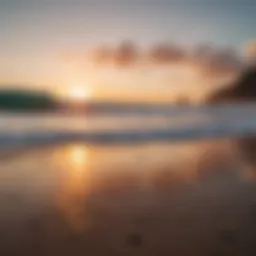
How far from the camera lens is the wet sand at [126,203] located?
75.6 inches

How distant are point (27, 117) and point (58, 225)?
257 centimetres

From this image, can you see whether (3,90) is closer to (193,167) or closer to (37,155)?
(37,155)

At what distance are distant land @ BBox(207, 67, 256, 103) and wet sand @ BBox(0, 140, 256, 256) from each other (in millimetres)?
611

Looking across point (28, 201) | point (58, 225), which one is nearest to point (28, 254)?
point (58, 225)

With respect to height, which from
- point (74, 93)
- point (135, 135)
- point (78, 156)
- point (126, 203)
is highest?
point (74, 93)

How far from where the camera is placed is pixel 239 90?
156 inches

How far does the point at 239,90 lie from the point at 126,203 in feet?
6.88

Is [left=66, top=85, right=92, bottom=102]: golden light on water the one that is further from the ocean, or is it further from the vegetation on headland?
the ocean

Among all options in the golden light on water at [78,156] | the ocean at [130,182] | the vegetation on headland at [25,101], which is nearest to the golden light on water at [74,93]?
the vegetation on headland at [25,101]

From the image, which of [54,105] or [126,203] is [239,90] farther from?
[126,203]

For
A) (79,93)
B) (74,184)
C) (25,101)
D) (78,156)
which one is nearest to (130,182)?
(74,184)

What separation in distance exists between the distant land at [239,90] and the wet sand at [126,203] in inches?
24.0

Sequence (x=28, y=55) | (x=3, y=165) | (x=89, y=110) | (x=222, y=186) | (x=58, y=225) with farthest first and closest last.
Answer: (x=89, y=110) < (x=28, y=55) < (x=3, y=165) < (x=222, y=186) < (x=58, y=225)

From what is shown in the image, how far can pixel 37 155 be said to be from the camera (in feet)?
12.0
